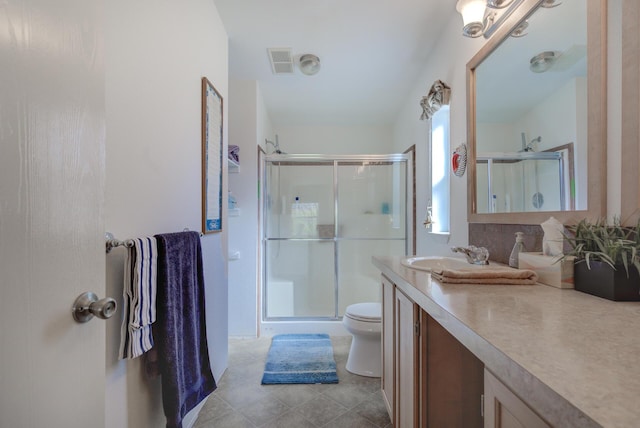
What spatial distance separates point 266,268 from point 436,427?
7.12 ft

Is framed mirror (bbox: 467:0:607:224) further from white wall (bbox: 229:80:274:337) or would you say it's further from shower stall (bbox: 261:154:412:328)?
white wall (bbox: 229:80:274:337)

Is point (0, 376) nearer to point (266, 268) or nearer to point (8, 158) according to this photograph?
point (8, 158)

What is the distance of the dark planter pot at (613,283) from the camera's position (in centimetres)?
72

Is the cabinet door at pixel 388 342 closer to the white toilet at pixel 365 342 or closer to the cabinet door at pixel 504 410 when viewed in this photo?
the white toilet at pixel 365 342

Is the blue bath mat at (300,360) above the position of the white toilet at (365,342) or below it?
below

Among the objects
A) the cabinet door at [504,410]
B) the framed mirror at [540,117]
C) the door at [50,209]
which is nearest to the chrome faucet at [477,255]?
the framed mirror at [540,117]

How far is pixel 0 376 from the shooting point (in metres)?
0.44

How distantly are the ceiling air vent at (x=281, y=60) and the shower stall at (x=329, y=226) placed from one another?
0.86 meters

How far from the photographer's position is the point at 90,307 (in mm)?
620

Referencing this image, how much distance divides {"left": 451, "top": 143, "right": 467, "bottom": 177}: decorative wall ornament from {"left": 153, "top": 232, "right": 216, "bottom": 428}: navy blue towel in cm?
150

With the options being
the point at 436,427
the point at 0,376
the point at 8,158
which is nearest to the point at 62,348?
the point at 0,376

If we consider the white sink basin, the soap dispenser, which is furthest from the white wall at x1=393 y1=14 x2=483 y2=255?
the soap dispenser

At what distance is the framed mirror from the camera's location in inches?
34.5

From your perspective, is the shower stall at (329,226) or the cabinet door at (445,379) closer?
the cabinet door at (445,379)
